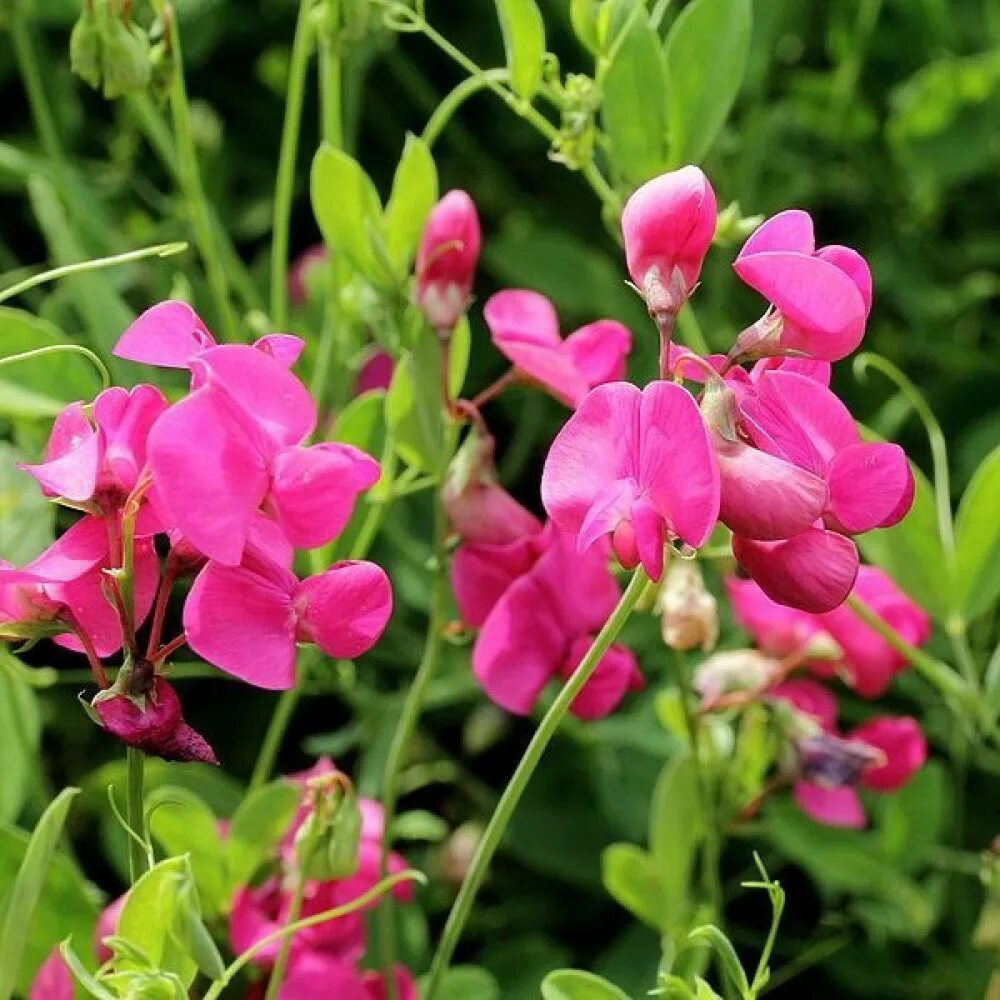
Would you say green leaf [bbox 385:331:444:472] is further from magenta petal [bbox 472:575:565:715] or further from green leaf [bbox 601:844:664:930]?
green leaf [bbox 601:844:664:930]

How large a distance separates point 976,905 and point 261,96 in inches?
31.2

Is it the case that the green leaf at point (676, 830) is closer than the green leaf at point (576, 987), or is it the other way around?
the green leaf at point (576, 987)

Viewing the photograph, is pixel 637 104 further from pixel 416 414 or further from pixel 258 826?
pixel 258 826

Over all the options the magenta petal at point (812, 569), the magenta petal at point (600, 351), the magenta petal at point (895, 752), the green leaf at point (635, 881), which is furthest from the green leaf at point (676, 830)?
the magenta petal at point (812, 569)

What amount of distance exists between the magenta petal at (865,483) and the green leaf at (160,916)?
0.24 meters

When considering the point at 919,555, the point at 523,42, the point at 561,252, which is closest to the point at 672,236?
the point at 523,42

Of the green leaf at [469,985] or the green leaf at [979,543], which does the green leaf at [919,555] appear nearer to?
the green leaf at [979,543]

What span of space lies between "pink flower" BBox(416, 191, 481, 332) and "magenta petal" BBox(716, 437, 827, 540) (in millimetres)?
286

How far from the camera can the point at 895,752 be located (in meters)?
0.97

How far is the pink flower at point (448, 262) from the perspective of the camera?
0.82m

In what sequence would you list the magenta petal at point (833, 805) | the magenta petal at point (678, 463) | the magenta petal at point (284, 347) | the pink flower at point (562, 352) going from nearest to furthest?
the magenta petal at point (678, 463), the magenta petal at point (284, 347), the pink flower at point (562, 352), the magenta petal at point (833, 805)

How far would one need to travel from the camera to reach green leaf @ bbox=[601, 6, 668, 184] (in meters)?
0.84

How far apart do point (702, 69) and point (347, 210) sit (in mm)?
179

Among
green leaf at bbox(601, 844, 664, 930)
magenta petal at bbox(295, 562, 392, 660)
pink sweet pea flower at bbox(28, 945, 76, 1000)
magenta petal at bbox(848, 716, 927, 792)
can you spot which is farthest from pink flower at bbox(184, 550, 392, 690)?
magenta petal at bbox(848, 716, 927, 792)
